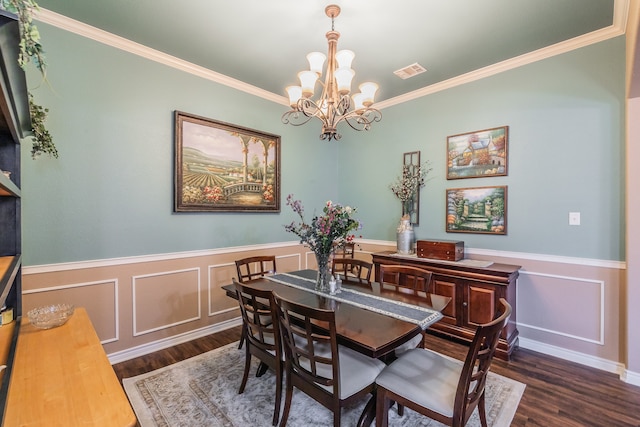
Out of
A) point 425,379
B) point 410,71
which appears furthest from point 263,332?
point 410,71

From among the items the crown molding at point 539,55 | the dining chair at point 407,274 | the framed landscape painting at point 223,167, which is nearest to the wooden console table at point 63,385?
the framed landscape painting at point 223,167

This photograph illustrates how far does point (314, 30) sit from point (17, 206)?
2.39 meters

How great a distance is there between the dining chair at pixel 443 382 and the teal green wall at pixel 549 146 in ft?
5.85

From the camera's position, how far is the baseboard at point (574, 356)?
2438 mm

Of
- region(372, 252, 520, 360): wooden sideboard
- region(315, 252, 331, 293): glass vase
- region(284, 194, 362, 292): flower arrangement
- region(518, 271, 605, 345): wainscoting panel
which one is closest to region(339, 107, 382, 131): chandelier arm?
region(284, 194, 362, 292): flower arrangement

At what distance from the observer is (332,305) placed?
6.39 feet

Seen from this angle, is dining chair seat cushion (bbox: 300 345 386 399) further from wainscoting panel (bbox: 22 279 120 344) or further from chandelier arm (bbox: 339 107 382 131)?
wainscoting panel (bbox: 22 279 120 344)

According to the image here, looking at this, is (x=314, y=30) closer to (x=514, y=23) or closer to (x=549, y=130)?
(x=514, y=23)

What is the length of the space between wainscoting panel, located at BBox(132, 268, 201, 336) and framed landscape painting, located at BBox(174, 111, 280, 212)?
2.30ft

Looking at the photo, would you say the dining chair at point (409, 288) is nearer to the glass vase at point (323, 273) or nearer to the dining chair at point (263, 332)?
the glass vase at point (323, 273)

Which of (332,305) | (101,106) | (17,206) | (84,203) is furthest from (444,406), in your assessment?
(101,106)

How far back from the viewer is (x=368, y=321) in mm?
1680

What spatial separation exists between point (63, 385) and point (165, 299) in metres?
1.98

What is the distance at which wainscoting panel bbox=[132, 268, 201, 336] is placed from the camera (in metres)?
2.74
